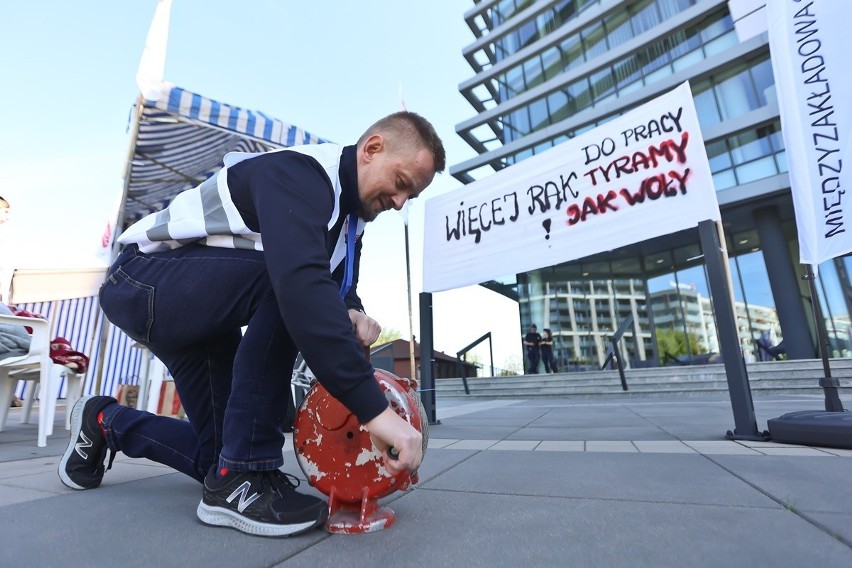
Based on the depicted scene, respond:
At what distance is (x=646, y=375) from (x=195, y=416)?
834 centimetres

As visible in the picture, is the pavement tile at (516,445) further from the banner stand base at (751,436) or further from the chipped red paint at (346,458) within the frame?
the chipped red paint at (346,458)

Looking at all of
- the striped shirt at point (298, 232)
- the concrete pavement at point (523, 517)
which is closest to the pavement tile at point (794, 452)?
the concrete pavement at point (523, 517)

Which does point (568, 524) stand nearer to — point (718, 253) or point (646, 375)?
point (718, 253)

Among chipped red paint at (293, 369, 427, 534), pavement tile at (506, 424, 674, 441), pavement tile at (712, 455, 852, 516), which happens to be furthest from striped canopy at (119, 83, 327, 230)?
pavement tile at (712, 455, 852, 516)

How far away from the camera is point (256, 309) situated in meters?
1.18

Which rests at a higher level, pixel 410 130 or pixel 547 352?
pixel 410 130

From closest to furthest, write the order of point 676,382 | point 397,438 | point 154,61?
1. point 397,438
2. point 154,61
3. point 676,382

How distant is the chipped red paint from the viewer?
1.03 meters

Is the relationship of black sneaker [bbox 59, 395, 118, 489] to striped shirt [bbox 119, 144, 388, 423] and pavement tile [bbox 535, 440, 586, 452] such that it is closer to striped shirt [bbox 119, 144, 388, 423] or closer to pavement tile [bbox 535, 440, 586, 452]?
striped shirt [bbox 119, 144, 388, 423]

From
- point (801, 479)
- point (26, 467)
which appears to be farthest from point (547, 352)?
point (26, 467)

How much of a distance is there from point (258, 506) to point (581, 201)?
2.81 m

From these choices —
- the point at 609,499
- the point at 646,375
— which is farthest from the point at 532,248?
the point at 646,375

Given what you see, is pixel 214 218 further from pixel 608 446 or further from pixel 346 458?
pixel 608 446

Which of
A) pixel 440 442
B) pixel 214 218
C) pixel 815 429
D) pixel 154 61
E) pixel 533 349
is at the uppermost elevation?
pixel 154 61
